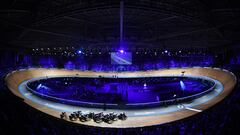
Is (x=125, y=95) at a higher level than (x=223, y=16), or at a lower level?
lower

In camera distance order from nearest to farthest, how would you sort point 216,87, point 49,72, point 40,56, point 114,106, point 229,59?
point 114,106
point 216,87
point 229,59
point 49,72
point 40,56

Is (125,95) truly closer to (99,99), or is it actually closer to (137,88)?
(137,88)

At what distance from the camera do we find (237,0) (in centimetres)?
1256

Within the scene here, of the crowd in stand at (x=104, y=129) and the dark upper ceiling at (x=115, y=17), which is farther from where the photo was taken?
the dark upper ceiling at (x=115, y=17)

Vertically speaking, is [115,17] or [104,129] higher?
[115,17]

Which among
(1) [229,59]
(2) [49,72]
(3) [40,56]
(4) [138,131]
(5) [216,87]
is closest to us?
(4) [138,131]

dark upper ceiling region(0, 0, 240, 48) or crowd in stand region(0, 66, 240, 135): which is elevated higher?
dark upper ceiling region(0, 0, 240, 48)

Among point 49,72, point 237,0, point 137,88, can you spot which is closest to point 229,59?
point 137,88

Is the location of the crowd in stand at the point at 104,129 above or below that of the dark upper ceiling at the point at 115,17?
below

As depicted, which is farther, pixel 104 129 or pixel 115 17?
A: pixel 115 17

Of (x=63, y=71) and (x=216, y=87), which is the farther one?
(x=63, y=71)

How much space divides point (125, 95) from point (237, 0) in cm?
2080

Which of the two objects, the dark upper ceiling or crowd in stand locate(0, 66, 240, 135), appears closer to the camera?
crowd in stand locate(0, 66, 240, 135)

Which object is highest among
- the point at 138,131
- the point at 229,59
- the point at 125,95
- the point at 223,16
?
the point at 223,16
